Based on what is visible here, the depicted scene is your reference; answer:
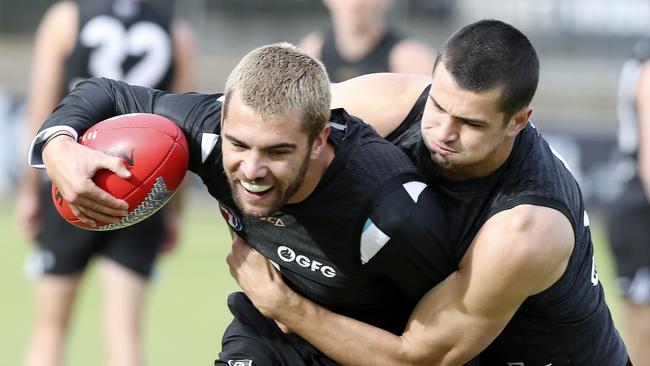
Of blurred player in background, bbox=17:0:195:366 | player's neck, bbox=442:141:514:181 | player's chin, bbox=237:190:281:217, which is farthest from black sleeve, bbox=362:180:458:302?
blurred player in background, bbox=17:0:195:366

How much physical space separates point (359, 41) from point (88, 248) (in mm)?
2100

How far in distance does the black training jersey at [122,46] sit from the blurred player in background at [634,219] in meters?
2.73

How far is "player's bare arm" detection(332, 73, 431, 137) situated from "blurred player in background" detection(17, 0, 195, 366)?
237cm

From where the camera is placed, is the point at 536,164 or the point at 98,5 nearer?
the point at 536,164

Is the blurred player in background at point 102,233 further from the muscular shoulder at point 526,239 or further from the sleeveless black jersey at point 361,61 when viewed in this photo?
the muscular shoulder at point 526,239

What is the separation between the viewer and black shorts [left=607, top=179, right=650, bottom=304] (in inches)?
293

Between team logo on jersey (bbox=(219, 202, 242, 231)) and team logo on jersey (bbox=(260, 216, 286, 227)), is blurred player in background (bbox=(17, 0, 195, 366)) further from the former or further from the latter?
team logo on jersey (bbox=(260, 216, 286, 227))

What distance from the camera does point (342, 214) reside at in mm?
4383

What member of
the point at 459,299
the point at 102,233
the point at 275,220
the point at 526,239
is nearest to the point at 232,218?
the point at 275,220

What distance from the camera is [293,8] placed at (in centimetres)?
1669

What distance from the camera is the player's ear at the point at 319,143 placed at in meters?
4.22

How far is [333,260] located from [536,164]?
817mm

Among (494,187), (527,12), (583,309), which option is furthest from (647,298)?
(527,12)

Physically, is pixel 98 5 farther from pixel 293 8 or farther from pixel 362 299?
pixel 293 8
